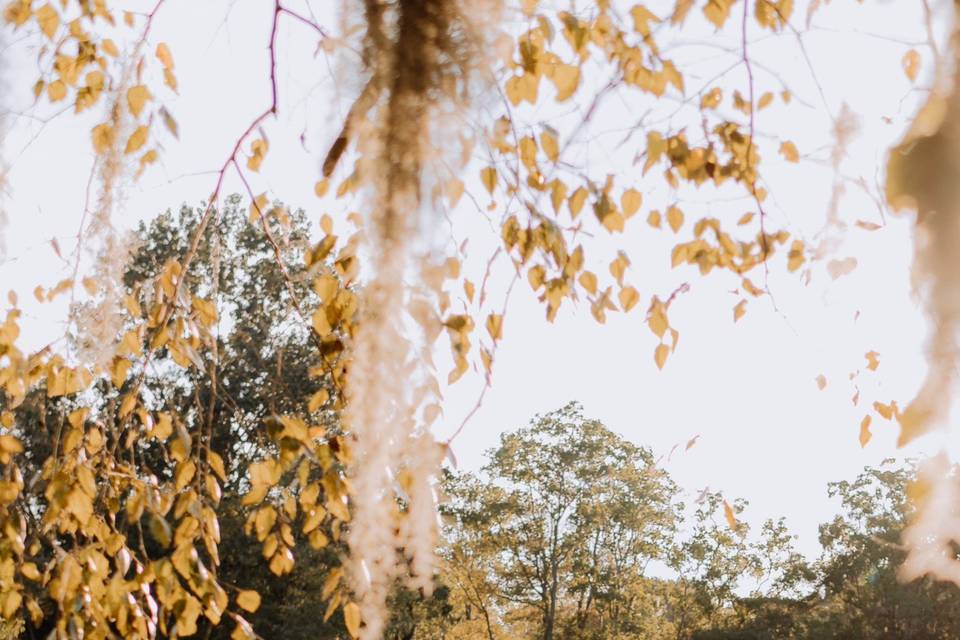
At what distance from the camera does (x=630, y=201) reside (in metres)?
2.10

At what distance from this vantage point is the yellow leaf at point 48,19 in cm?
231

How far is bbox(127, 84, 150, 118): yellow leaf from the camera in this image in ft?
6.96

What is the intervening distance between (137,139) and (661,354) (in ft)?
3.90

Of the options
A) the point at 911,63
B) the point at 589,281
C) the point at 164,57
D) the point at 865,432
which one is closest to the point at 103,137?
the point at 164,57

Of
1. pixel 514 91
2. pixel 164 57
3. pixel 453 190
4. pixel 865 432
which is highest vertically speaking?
pixel 164 57

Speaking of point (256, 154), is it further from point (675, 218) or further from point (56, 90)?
point (675, 218)

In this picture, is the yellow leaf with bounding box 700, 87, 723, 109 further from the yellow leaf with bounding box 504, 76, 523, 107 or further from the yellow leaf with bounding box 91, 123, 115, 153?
the yellow leaf with bounding box 91, 123, 115, 153

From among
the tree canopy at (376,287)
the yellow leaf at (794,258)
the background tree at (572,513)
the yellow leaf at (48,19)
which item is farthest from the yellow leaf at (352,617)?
the background tree at (572,513)

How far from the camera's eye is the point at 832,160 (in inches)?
54.1

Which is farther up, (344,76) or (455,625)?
(455,625)

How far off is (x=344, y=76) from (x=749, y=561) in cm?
2187

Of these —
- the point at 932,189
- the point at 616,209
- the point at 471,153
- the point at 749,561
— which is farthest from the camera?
the point at 749,561

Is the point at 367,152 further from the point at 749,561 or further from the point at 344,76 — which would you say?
the point at 749,561

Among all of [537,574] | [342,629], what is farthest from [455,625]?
[342,629]
